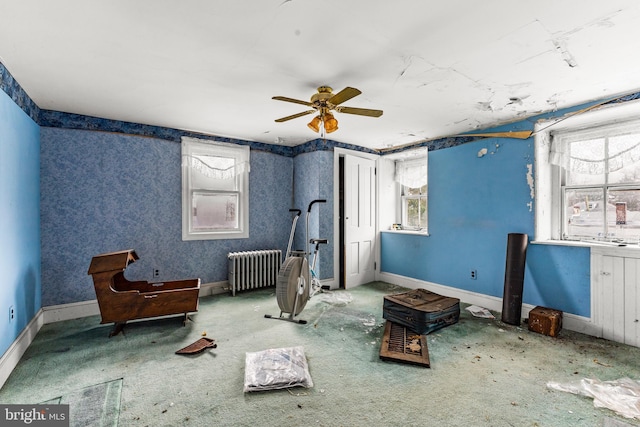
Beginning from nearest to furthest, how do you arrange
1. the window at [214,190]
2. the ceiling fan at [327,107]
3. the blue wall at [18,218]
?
the blue wall at [18,218]
the ceiling fan at [327,107]
the window at [214,190]

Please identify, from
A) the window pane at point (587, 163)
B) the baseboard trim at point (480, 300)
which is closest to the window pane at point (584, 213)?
the window pane at point (587, 163)

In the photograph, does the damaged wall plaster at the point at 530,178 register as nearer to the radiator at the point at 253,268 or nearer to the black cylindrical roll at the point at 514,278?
the black cylindrical roll at the point at 514,278

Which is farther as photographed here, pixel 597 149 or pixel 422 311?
pixel 597 149

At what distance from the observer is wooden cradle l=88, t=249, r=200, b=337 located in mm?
2916

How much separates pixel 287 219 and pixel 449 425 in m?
3.93

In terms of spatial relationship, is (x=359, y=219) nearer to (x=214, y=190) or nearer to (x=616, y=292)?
(x=214, y=190)

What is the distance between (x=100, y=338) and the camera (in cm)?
296

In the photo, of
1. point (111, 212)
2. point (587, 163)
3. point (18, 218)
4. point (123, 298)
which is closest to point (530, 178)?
point (587, 163)

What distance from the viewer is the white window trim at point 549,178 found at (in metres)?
3.25

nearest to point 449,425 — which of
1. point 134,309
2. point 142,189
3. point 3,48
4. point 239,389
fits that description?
point 239,389

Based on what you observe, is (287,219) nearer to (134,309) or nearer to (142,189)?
(142,189)

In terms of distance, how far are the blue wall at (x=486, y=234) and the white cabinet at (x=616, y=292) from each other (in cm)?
9

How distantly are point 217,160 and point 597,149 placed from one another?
193 inches

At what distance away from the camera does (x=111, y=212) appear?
3.75 m
